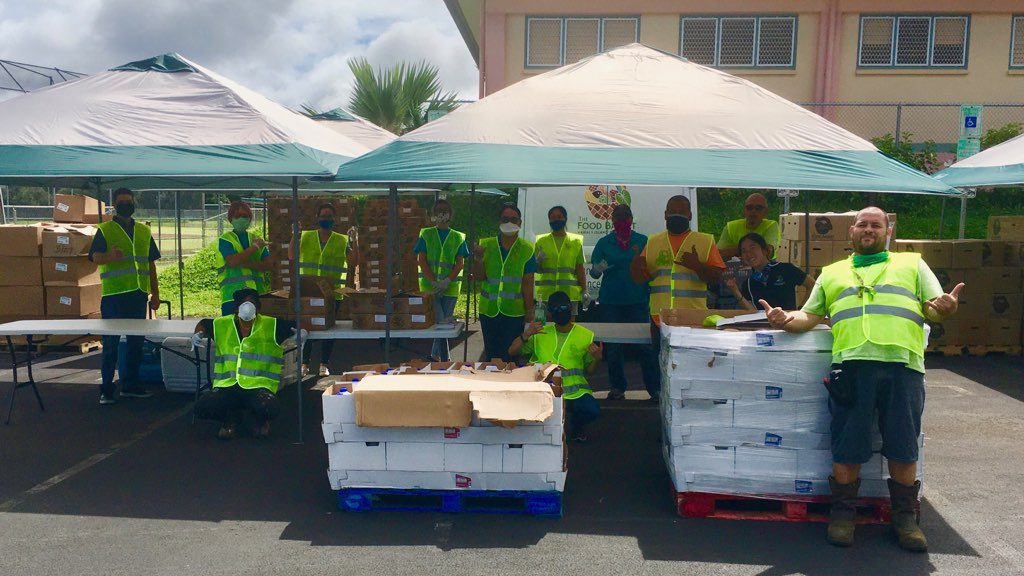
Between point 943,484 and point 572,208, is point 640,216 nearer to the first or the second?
point 572,208

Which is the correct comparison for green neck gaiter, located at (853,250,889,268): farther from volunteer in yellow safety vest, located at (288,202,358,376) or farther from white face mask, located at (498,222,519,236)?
volunteer in yellow safety vest, located at (288,202,358,376)

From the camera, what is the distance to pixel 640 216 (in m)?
10.6

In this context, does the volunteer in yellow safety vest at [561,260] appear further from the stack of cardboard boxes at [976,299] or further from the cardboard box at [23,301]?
the cardboard box at [23,301]

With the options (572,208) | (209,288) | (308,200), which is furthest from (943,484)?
(209,288)

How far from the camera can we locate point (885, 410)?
459 centimetres

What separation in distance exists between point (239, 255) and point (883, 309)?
557 cm

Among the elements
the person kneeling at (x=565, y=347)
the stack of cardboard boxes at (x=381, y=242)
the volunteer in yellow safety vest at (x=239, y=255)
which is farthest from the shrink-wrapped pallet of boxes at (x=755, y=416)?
the stack of cardboard boxes at (x=381, y=242)

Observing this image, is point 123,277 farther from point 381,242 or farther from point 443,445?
point 381,242

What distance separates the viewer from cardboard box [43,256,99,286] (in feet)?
34.0

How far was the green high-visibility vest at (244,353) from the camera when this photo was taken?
21.7 feet

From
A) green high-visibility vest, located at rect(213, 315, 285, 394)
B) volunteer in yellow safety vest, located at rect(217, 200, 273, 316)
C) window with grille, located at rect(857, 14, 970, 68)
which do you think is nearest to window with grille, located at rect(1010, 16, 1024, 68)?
window with grille, located at rect(857, 14, 970, 68)

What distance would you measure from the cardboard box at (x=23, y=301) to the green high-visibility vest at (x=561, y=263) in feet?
22.6

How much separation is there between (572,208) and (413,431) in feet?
20.7

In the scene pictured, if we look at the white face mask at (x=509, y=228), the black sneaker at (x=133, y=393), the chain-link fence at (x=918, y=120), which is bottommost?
the black sneaker at (x=133, y=393)
